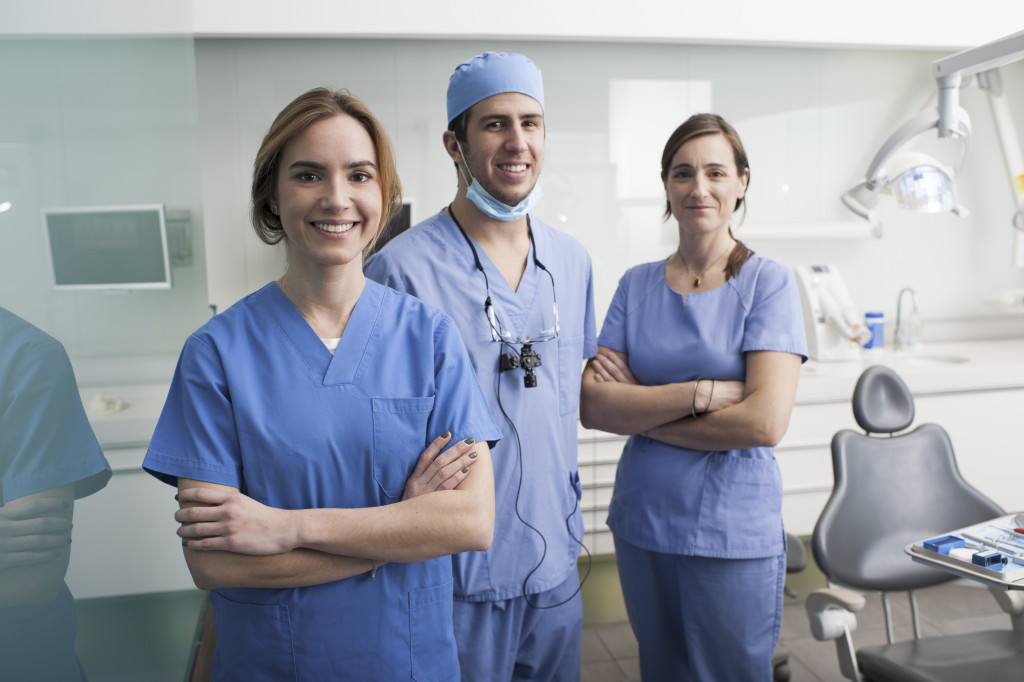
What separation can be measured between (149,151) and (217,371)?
80 centimetres

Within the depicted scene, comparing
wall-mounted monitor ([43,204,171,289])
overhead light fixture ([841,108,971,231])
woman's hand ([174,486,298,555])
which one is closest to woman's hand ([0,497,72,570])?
woman's hand ([174,486,298,555])

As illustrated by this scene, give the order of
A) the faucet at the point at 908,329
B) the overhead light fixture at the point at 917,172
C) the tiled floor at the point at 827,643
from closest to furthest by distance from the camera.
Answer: the overhead light fixture at the point at 917,172 → the tiled floor at the point at 827,643 → the faucet at the point at 908,329

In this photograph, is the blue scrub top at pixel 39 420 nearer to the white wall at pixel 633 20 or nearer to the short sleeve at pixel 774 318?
the short sleeve at pixel 774 318

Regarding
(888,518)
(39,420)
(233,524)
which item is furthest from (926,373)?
(39,420)

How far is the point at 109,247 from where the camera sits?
1279 mm

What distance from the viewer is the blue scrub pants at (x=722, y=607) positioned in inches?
64.7

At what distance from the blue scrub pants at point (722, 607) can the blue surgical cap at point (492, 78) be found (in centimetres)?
106

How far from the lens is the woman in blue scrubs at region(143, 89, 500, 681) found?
1.07 m

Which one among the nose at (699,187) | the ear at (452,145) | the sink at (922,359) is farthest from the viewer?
the sink at (922,359)

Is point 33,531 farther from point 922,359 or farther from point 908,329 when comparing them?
point 908,329

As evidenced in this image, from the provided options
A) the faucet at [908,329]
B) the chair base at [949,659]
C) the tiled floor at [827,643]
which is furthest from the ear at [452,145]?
the faucet at [908,329]

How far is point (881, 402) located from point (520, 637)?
3.87 ft

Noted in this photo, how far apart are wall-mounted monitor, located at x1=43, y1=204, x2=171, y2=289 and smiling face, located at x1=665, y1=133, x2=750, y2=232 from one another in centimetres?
115

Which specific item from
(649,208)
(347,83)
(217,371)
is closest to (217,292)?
(347,83)
